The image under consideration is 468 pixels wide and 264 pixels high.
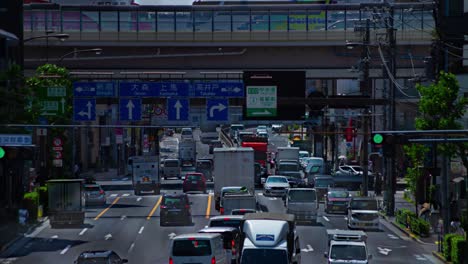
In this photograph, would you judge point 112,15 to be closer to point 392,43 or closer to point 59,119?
point 59,119

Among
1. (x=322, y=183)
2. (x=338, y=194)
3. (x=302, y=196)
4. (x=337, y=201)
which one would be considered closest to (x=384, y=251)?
(x=302, y=196)

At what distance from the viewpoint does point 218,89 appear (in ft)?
192

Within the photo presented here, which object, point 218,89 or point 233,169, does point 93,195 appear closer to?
point 233,169

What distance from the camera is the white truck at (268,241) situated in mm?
28594

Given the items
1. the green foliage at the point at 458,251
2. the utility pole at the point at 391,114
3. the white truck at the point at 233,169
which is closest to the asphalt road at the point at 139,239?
the white truck at the point at 233,169

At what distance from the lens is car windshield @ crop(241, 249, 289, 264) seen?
93.5 feet

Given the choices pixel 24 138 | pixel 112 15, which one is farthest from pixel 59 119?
pixel 24 138

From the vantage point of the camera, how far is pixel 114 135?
11775 centimetres

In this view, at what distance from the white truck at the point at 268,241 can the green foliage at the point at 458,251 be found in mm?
8633

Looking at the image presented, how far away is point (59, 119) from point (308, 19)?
65.5ft

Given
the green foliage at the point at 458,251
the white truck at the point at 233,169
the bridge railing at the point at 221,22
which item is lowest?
the green foliage at the point at 458,251

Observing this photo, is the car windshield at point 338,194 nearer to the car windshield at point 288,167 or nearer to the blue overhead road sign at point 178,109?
the blue overhead road sign at point 178,109

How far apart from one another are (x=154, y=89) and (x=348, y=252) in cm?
2787

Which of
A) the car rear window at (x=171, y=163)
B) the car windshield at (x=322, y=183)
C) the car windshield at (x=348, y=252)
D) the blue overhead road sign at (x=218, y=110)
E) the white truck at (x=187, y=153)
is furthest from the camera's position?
the white truck at (x=187, y=153)
